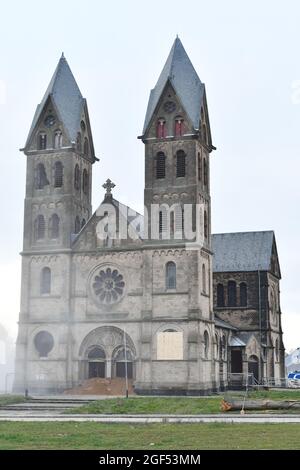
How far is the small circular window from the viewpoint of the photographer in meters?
63.9

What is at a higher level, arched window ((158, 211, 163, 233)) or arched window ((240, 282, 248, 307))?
arched window ((158, 211, 163, 233))

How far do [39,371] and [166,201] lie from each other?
1736cm

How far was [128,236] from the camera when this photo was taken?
63.5 meters

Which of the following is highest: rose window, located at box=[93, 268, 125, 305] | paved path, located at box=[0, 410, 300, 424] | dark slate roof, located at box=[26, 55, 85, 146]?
dark slate roof, located at box=[26, 55, 85, 146]

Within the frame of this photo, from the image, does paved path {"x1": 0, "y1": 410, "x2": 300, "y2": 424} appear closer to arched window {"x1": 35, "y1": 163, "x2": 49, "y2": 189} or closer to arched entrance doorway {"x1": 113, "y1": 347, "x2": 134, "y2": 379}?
arched entrance doorway {"x1": 113, "y1": 347, "x2": 134, "y2": 379}

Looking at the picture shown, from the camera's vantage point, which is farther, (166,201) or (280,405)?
(166,201)

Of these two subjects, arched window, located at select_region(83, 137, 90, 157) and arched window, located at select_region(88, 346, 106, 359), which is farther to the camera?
arched window, located at select_region(83, 137, 90, 157)

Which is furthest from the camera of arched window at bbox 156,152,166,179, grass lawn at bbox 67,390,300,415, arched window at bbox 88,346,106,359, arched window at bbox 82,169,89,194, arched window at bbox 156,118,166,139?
arched window at bbox 82,169,89,194

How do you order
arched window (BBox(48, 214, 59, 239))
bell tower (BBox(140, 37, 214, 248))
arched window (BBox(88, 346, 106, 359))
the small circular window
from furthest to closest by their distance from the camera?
arched window (BBox(48, 214, 59, 239)) → the small circular window → bell tower (BBox(140, 37, 214, 248)) → arched window (BBox(88, 346, 106, 359))

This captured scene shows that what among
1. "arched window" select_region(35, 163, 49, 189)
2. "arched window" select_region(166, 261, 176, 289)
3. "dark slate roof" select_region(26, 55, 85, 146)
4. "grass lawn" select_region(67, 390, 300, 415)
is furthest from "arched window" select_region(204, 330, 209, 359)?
"dark slate roof" select_region(26, 55, 85, 146)

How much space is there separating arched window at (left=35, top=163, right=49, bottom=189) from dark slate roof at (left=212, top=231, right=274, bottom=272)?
2407cm

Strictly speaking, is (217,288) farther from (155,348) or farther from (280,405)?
(280,405)

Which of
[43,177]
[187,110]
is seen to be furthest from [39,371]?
[187,110]

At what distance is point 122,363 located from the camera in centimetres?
6206
